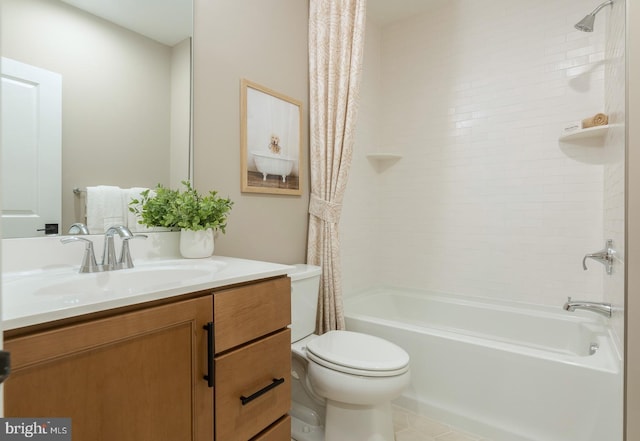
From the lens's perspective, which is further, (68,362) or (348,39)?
(348,39)

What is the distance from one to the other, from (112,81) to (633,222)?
1834 mm

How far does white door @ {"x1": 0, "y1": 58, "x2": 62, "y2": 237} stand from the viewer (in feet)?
3.50

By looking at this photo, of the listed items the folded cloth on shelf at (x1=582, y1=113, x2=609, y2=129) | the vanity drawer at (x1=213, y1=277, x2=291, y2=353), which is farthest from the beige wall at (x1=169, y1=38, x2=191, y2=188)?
the folded cloth on shelf at (x1=582, y1=113, x2=609, y2=129)

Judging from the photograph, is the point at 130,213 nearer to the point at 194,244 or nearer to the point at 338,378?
the point at 194,244

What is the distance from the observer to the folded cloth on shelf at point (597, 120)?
1900mm

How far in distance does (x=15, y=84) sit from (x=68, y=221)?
459 millimetres

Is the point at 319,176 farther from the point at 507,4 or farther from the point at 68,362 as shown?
the point at 507,4

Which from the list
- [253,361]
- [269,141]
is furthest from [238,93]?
[253,361]

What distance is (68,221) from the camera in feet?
3.90

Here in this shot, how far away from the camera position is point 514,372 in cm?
167

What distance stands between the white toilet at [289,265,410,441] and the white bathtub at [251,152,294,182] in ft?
1.82

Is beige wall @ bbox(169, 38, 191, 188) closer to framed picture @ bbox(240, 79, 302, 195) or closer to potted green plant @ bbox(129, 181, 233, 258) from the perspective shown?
potted green plant @ bbox(129, 181, 233, 258)

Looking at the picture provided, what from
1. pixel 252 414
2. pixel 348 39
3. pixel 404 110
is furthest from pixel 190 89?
pixel 404 110

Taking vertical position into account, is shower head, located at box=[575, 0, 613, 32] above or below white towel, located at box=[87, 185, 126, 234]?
above
